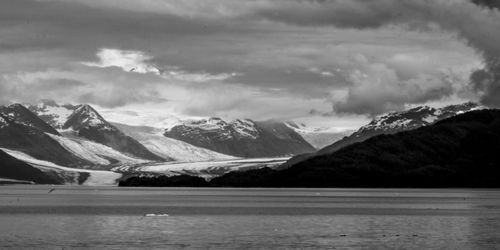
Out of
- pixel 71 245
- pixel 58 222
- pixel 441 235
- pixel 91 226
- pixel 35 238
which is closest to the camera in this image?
pixel 71 245

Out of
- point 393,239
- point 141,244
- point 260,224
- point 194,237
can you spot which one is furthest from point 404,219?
point 141,244

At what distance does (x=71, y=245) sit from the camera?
103938mm

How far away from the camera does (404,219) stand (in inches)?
6442

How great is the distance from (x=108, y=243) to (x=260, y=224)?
43.5m

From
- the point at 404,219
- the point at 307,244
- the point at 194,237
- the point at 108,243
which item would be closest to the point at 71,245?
the point at 108,243

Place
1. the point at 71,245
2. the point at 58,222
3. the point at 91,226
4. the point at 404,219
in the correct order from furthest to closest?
1. the point at 404,219
2. the point at 58,222
3. the point at 91,226
4. the point at 71,245

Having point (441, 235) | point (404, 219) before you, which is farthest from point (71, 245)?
point (404, 219)

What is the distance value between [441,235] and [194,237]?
33.8 meters

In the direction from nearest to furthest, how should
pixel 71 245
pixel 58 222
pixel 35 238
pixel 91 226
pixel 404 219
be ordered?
1. pixel 71 245
2. pixel 35 238
3. pixel 91 226
4. pixel 58 222
5. pixel 404 219

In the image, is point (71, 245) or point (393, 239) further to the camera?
point (393, 239)

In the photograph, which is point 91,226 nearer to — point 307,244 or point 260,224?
point 260,224

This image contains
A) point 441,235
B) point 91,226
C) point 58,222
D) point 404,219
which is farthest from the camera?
point 404,219

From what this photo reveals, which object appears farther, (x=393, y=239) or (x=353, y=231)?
(x=353, y=231)

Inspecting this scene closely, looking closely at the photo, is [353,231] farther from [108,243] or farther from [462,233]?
[108,243]
